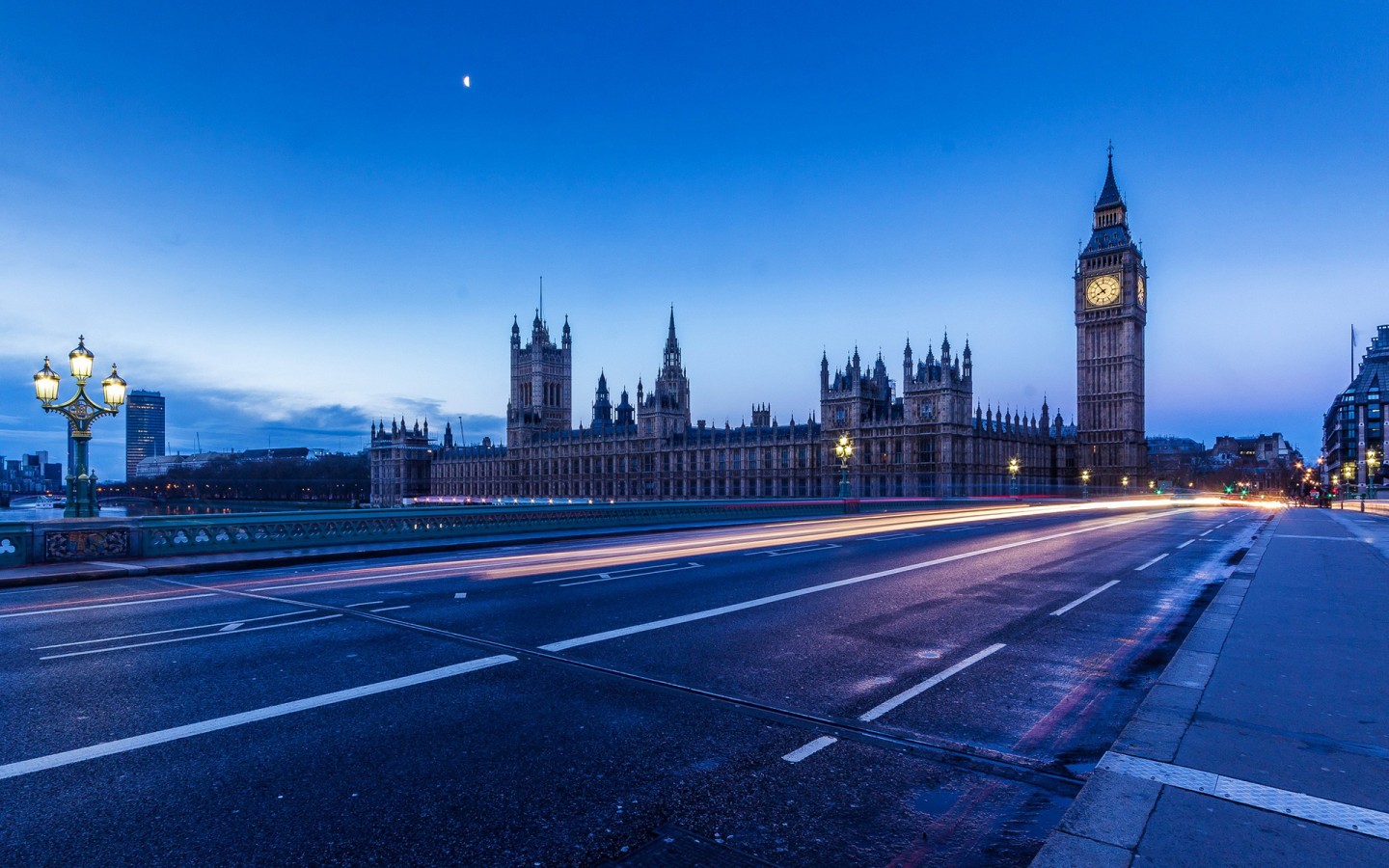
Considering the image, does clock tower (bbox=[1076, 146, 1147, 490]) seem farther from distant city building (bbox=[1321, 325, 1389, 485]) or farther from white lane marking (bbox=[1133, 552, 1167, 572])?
white lane marking (bbox=[1133, 552, 1167, 572])

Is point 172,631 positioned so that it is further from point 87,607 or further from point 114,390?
point 114,390

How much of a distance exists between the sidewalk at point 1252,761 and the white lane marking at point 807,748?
1.77 meters

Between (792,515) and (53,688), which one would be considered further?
(792,515)

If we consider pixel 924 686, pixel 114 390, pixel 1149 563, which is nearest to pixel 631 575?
pixel 924 686

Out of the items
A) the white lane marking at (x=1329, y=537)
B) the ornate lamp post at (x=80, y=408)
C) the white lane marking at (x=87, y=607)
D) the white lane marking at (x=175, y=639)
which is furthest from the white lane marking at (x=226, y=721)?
the white lane marking at (x=1329, y=537)

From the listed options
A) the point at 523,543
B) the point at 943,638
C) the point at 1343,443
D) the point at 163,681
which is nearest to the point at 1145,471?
the point at 1343,443

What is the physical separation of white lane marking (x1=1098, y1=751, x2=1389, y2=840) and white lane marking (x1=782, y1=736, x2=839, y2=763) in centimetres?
181

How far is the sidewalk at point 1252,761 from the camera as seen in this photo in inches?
139

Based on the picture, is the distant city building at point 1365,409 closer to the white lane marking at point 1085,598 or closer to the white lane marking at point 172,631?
the white lane marking at point 1085,598

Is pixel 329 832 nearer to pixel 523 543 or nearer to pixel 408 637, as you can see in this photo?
pixel 408 637

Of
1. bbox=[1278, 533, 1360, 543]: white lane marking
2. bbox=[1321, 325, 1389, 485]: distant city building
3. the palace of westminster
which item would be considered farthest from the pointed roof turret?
bbox=[1278, 533, 1360, 543]: white lane marking

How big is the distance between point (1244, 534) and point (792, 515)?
18317 mm

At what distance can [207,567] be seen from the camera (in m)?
Answer: 15.8

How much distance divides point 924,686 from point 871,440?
7515 centimetres
